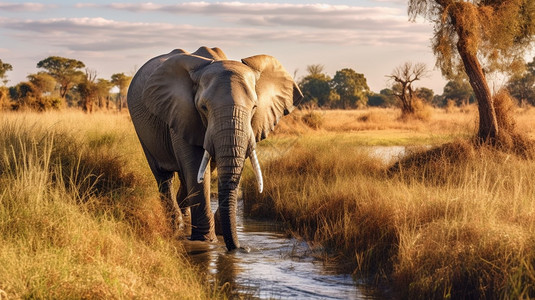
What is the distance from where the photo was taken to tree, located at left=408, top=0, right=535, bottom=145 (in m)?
13.9

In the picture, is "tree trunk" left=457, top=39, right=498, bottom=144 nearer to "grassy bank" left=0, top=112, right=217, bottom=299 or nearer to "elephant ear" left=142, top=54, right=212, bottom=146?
"grassy bank" left=0, top=112, right=217, bottom=299

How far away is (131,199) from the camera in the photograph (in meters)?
8.41

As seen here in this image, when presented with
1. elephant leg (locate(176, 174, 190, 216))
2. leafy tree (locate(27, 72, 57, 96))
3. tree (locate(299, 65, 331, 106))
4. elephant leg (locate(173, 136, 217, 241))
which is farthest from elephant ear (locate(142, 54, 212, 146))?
tree (locate(299, 65, 331, 106))

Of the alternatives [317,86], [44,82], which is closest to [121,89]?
[44,82]

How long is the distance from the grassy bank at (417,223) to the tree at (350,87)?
52.5m

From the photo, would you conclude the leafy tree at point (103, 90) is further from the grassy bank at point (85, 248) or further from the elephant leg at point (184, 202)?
the grassy bank at point (85, 248)

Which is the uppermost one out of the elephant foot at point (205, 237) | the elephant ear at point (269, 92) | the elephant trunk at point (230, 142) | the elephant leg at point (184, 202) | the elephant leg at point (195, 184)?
the elephant ear at point (269, 92)

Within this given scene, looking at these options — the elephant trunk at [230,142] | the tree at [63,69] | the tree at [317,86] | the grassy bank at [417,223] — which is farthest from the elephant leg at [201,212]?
the tree at [317,86]

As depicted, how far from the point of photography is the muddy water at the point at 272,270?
637 cm

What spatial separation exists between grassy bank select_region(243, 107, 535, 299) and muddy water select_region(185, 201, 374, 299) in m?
0.27

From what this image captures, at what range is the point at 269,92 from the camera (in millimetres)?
8234

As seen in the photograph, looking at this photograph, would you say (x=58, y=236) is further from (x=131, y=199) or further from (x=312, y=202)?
(x=312, y=202)

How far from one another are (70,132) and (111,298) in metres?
7.73

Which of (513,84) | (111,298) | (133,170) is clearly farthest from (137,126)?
(513,84)
